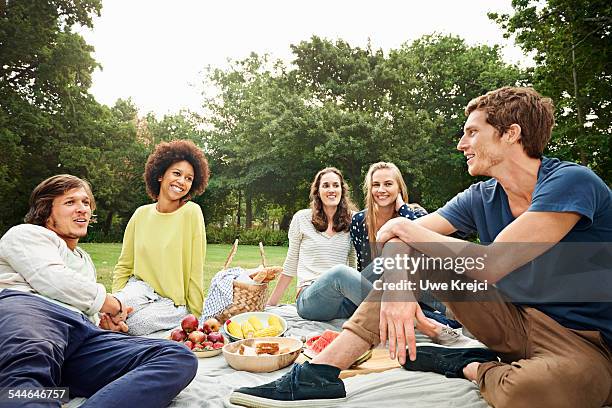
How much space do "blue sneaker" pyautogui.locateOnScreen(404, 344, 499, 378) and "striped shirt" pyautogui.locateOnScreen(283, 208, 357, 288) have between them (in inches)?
71.4

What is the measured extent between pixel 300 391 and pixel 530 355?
3.62 feet

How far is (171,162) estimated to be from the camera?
4301 millimetres

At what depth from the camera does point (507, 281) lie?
2.37 metres

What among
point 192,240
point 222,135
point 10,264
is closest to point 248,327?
point 192,240

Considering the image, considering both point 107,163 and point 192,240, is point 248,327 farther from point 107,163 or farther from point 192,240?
point 107,163

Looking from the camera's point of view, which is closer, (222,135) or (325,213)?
(325,213)

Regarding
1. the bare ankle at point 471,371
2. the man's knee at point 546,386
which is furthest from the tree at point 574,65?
the man's knee at point 546,386

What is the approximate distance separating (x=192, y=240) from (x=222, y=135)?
27.0 m

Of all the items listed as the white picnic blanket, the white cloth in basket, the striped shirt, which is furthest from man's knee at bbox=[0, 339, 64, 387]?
the striped shirt

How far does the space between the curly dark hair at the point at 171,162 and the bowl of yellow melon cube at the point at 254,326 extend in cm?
134

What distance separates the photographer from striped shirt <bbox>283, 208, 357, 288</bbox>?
180 inches

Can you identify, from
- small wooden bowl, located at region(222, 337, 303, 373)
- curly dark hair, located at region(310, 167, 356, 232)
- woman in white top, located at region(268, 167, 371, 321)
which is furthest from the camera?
curly dark hair, located at region(310, 167, 356, 232)

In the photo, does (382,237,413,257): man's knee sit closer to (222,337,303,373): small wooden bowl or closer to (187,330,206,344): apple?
(222,337,303,373): small wooden bowl

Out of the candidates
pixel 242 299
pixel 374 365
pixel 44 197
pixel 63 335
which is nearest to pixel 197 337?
pixel 242 299
